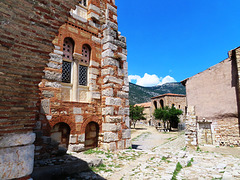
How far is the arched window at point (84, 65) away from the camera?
7367mm

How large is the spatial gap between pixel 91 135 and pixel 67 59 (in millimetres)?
3602

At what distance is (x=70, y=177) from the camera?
4.27 meters

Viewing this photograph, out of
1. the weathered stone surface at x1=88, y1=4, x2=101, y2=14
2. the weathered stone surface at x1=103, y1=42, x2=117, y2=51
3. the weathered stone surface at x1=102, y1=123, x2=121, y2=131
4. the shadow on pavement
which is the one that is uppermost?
the weathered stone surface at x1=88, y1=4, x2=101, y2=14

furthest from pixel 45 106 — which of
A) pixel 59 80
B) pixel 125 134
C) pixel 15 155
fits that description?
pixel 125 134

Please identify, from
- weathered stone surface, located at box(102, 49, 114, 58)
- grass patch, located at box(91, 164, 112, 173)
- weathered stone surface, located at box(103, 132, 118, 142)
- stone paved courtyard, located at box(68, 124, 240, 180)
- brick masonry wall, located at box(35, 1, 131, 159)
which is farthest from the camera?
weathered stone surface, located at box(102, 49, 114, 58)

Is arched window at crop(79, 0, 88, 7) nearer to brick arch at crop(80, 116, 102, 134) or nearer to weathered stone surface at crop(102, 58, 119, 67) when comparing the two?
weathered stone surface at crop(102, 58, 119, 67)

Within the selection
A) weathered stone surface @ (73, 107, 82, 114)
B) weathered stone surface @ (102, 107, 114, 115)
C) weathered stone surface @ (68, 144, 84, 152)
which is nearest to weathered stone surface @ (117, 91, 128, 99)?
weathered stone surface @ (102, 107, 114, 115)

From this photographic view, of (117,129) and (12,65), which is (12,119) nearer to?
(12,65)

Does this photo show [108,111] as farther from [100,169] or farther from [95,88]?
[100,169]

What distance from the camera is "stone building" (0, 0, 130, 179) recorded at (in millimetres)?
2549

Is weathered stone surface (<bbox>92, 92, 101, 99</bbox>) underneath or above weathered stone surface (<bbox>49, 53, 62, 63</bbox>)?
underneath

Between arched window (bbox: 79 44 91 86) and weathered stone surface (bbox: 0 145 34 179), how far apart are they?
4.76 metres

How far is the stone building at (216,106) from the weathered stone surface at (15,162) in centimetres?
1013

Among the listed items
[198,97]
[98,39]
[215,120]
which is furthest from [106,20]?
[215,120]
